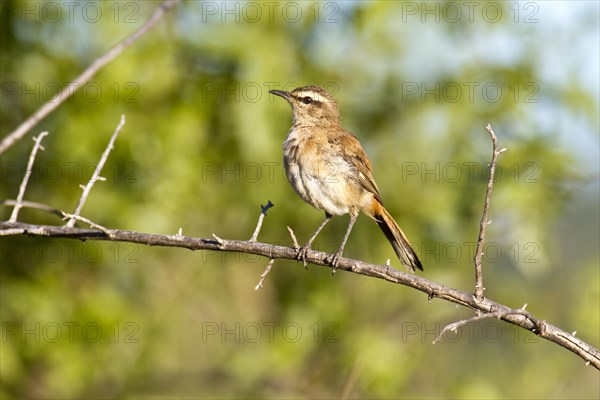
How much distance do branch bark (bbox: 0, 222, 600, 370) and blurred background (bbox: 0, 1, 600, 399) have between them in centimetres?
223

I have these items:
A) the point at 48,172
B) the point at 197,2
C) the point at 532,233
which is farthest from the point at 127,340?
the point at 532,233

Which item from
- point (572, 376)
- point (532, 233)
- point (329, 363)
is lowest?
point (329, 363)

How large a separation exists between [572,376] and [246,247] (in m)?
5.15

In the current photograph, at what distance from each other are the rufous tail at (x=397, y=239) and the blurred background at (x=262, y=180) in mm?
631

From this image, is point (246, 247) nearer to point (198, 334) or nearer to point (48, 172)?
point (48, 172)

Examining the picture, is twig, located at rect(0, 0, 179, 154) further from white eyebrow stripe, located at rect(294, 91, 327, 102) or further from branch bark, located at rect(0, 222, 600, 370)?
white eyebrow stripe, located at rect(294, 91, 327, 102)

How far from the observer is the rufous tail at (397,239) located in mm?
5520

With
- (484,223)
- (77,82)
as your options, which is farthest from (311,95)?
(77,82)

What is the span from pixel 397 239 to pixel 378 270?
2009mm

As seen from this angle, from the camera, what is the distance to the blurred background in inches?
241

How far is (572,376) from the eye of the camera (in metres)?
7.80
